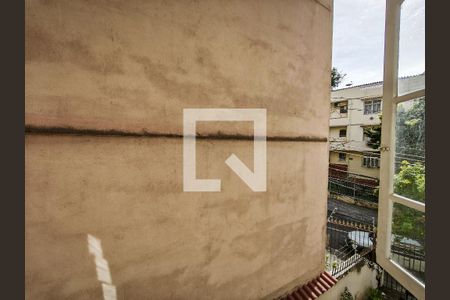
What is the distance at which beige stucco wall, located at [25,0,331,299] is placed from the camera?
1634 mm

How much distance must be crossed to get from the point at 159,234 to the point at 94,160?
821 millimetres

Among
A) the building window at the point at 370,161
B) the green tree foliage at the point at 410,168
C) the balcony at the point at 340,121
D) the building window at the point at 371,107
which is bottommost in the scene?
the building window at the point at 370,161

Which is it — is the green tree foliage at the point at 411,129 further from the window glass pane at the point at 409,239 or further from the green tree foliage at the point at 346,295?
the green tree foliage at the point at 346,295

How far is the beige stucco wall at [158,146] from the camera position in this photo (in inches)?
64.3

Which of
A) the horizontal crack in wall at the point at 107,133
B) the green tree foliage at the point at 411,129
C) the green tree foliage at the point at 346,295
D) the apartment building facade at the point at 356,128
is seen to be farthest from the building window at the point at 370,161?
the horizontal crack in wall at the point at 107,133

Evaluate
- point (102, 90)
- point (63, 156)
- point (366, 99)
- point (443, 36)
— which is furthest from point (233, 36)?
point (366, 99)

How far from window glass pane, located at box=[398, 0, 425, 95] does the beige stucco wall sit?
1166mm

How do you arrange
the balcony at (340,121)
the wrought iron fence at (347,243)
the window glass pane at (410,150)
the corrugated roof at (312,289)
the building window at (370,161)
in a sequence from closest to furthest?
the window glass pane at (410,150) → the corrugated roof at (312,289) → the wrought iron fence at (347,243) → the building window at (370,161) → the balcony at (340,121)

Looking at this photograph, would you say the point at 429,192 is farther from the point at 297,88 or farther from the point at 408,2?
the point at 297,88

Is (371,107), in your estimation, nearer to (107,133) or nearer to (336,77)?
(336,77)

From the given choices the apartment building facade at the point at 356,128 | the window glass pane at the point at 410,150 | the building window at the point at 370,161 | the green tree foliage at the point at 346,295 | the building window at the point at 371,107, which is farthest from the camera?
the building window at the point at 371,107

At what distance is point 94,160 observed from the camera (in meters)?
1.77

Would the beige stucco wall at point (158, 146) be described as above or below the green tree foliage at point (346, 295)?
above

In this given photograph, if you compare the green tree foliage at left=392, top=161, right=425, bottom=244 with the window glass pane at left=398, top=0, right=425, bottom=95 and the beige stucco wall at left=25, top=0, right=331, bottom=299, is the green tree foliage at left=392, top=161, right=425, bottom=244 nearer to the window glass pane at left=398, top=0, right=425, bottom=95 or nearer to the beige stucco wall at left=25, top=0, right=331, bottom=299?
the window glass pane at left=398, top=0, right=425, bottom=95
